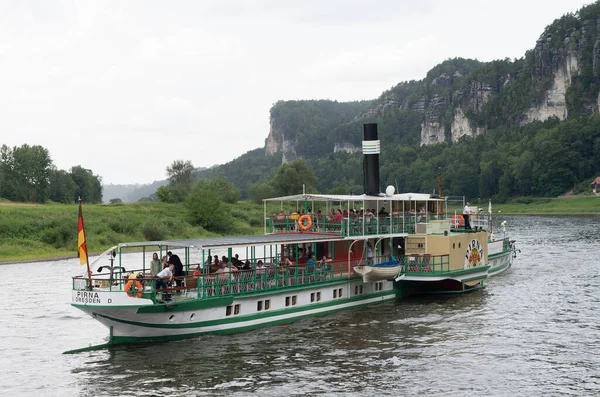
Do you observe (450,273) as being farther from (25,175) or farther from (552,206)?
(552,206)

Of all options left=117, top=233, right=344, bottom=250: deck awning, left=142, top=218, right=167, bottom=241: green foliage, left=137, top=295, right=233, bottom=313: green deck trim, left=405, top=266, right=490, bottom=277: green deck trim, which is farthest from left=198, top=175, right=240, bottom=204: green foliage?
left=137, top=295, right=233, bottom=313: green deck trim

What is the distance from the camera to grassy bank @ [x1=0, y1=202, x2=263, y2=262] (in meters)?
65.6

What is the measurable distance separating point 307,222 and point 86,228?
146 ft

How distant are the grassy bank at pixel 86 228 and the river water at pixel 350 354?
28377 millimetres

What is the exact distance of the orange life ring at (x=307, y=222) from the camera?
114 feet

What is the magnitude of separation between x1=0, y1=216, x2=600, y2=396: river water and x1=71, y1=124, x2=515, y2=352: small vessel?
0.82 metres

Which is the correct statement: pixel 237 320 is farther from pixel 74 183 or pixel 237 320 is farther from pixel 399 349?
pixel 74 183

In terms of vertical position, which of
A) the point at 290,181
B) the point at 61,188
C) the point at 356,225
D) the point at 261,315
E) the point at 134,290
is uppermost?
the point at 290,181

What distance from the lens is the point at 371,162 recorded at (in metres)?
41.6

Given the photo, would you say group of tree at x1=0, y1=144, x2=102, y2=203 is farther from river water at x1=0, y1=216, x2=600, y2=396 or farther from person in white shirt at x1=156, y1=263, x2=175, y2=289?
person in white shirt at x1=156, y1=263, x2=175, y2=289

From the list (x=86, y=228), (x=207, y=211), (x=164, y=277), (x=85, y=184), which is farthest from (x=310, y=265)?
(x=85, y=184)

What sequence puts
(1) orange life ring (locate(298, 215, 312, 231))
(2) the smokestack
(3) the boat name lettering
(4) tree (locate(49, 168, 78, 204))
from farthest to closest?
1. (4) tree (locate(49, 168, 78, 204))
2. (2) the smokestack
3. (1) orange life ring (locate(298, 215, 312, 231))
4. (3) the boat name lettering

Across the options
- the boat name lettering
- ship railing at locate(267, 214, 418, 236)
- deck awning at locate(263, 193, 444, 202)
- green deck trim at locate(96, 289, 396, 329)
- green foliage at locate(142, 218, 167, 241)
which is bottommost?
green deck trim at locate(96, 289, 396, 329)

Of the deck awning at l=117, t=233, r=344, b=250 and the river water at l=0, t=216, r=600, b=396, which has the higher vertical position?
the deck awning at l=117, t=233, r=344, b=250
